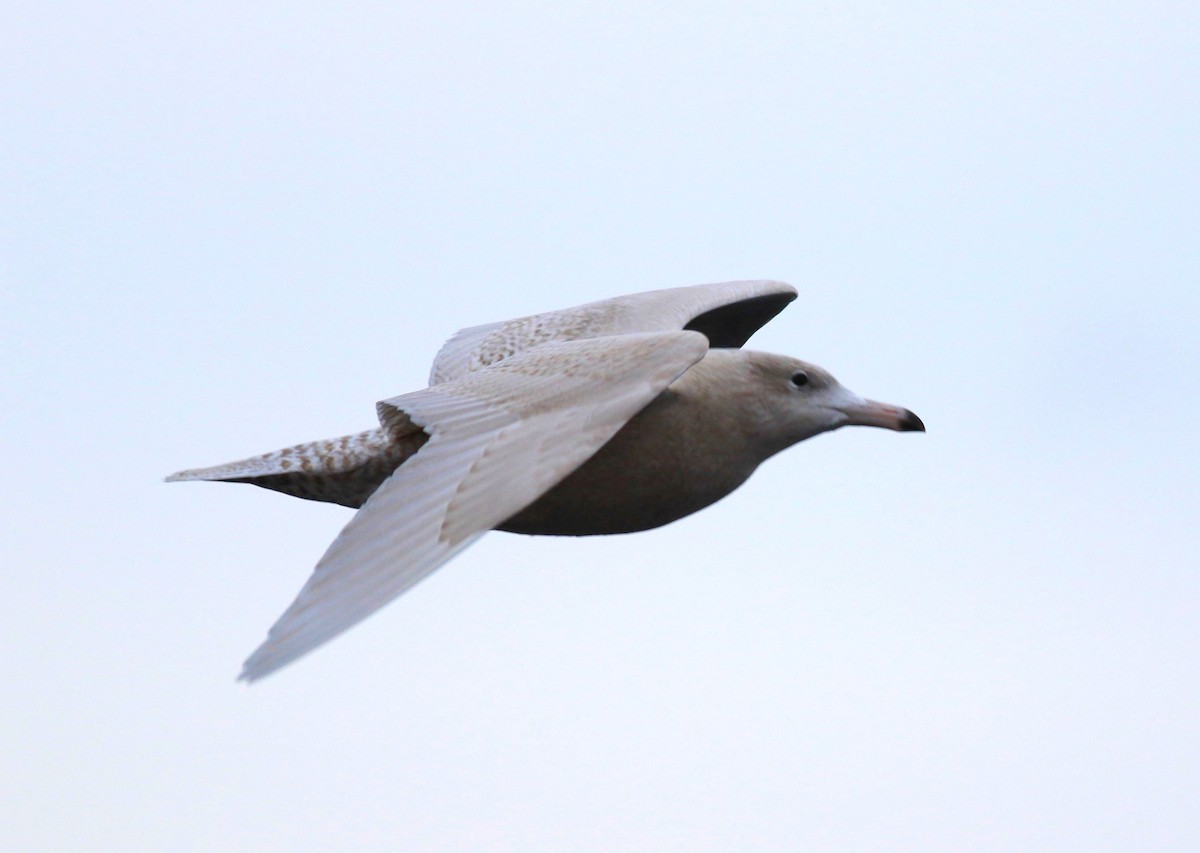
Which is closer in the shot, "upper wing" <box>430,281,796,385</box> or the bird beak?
the bird beak

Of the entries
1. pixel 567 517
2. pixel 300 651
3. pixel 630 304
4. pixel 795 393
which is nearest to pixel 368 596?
pixel 300 651

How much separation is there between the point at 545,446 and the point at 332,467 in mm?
1811

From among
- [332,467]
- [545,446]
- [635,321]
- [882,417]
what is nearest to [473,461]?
[545,446]

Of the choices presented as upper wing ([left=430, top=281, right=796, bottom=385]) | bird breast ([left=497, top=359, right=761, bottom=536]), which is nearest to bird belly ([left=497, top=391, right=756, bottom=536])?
bird breast ([left=497, top=359, right=761, bottom=536])

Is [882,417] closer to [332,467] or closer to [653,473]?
[653,473]

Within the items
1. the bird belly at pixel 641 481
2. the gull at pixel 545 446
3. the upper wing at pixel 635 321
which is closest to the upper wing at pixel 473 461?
the gull at pixel 545 446

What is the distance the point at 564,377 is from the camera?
534 cm

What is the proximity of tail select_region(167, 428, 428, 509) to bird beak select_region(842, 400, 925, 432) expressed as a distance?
1942 millimetres

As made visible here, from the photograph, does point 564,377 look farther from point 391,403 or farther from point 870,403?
point 870,403

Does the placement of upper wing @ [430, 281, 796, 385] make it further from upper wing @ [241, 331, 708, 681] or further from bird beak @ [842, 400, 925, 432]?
upper wing @ [241, 331, 708, 681]

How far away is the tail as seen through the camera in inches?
243

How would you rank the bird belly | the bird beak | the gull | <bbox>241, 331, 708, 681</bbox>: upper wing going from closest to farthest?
<bbox>241, 331, 708, 681</bbox>: upper wing
the gull
the bird belly
the bird beak

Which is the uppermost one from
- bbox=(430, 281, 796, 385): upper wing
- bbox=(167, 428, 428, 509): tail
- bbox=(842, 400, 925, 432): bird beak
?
bbox=(430, 281, 796, 385): upper wing

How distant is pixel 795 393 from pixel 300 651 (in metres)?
2.94
